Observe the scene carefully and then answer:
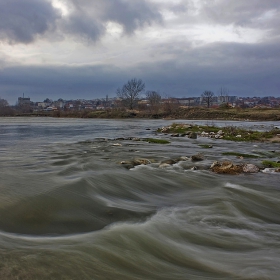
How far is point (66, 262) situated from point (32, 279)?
602mm

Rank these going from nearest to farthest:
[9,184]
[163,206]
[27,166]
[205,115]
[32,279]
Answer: [32,279], [163,206], [9,184], [27,166], [205,115]

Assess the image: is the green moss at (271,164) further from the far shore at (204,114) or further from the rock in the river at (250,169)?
the far shore at (204,114)

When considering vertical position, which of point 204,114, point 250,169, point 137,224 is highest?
point 204,114

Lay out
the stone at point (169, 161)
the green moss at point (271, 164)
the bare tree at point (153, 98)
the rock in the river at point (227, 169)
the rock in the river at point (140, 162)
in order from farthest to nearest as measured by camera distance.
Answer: the bare tree at point (153, 98) < the stone at point (169, 161) < the rock in the river at point (140, 162) < the green moss at point (271, 164) < the rock in the river at point (227, 169)

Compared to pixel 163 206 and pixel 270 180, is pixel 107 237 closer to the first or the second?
pixel 163 206

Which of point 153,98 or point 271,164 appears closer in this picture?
point 271,164

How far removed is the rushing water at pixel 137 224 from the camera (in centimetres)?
416

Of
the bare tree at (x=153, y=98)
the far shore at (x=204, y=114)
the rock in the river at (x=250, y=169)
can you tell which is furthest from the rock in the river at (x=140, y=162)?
the bare tree at (x=153, y=98)

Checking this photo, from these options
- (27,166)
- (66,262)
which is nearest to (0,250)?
(66,262)

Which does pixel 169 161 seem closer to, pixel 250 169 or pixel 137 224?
pixel 250 169

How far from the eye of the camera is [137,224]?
581 cm

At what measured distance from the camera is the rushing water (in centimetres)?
416

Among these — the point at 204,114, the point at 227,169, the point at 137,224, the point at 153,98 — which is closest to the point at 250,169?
the point at 227,169

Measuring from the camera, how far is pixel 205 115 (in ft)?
226
